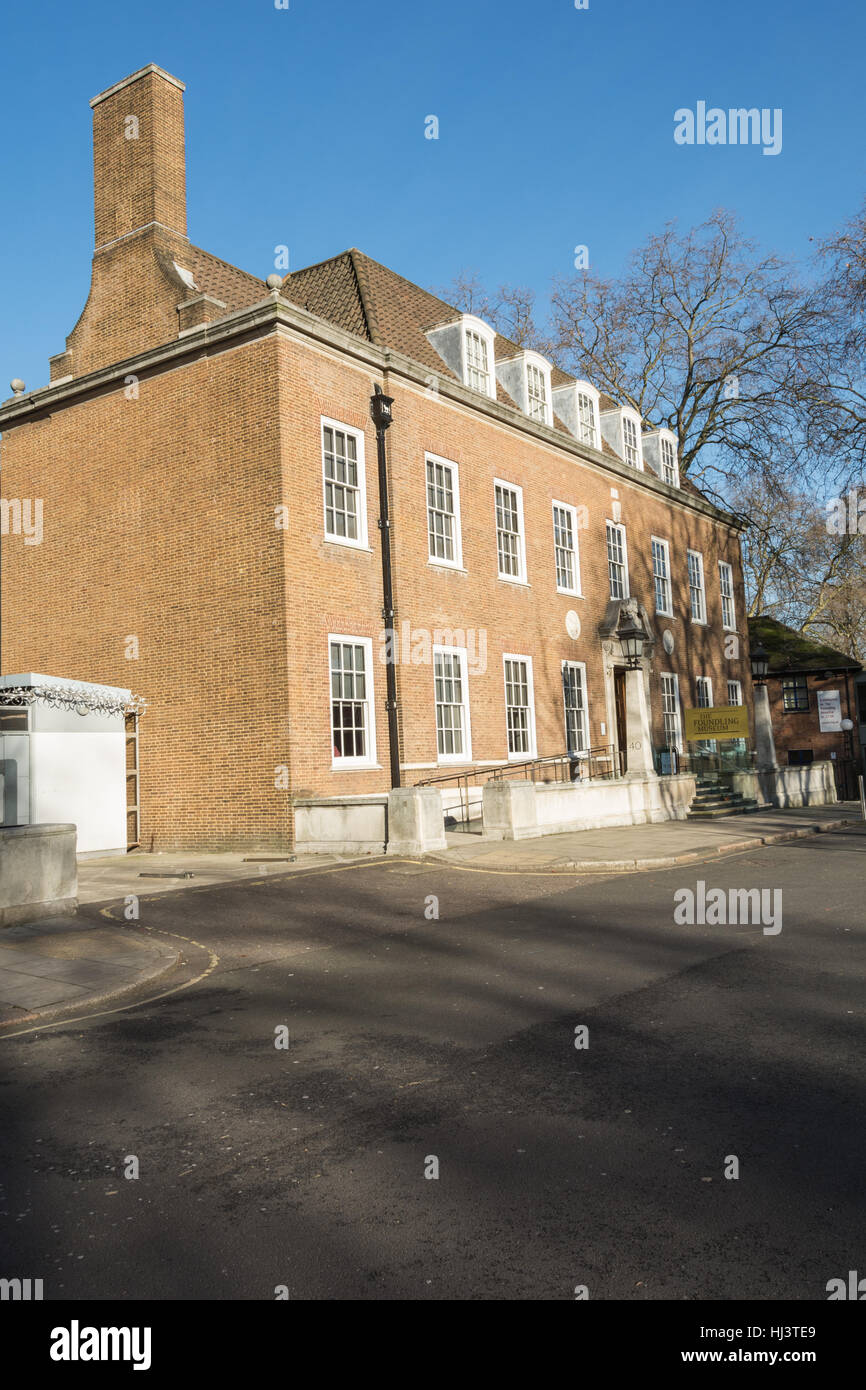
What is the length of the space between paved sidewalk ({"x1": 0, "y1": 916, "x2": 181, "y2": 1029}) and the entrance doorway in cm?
1910

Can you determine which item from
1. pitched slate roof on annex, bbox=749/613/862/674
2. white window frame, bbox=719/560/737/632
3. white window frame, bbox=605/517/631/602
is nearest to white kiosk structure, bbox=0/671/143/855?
white window frame, bbox=605/517/631/602

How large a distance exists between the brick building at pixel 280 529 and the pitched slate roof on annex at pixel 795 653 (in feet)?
55.9

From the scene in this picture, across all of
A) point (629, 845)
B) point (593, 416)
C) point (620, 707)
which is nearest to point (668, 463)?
point (593, 416)

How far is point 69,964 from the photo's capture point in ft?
29.1

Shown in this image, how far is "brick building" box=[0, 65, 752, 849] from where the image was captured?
59.3 feet

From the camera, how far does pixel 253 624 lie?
18.0m

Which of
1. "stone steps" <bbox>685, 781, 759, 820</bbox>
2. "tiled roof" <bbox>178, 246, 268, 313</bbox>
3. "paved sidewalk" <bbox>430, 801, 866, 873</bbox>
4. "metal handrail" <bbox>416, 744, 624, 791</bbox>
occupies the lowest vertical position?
"paved sidewalk" <bbox>430, 801, 866, 873</bbox>

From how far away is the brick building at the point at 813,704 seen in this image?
40.6 metres

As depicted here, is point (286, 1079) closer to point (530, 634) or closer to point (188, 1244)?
point (188, 1244)

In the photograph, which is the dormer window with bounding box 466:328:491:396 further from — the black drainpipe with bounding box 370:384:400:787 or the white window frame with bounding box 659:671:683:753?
the white window frame with bounding box 659:671:683:753

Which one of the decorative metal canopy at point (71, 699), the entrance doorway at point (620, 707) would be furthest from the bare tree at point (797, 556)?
the decorative metal canopy at point (71, 699)

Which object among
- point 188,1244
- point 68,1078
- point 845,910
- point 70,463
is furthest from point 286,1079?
point 70,463

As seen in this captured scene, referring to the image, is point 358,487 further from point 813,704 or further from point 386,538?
point 813,704

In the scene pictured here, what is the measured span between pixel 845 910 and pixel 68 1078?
8.04m
